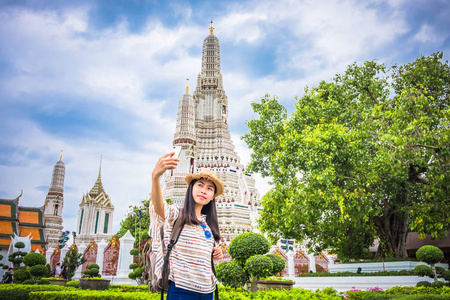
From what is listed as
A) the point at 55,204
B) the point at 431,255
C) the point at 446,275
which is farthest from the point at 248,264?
the point at 55,204

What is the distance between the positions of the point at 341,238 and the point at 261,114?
6.83m

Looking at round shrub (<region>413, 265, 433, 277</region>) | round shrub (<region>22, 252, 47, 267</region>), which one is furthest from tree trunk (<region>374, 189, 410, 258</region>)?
round shrub (<region>22, 252, 47, 267</region>)

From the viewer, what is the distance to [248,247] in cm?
848

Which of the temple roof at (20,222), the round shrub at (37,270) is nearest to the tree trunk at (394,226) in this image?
the round shrub at (37,270)

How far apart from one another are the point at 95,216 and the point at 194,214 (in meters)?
44.3

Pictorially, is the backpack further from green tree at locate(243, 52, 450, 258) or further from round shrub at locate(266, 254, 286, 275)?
green tree at locate(243, 52, 450, 258)

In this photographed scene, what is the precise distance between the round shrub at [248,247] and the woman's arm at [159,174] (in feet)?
18.2

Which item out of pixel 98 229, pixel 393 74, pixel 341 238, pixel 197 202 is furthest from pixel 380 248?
pixel 98 229

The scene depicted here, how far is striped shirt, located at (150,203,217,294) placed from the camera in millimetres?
3119

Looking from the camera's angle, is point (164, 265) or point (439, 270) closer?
point (164, 265)

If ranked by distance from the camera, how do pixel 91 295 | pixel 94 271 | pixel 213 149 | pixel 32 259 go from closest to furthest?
pixel 91 295, pixel 32 259, pixel 94 271, pixel 213 149

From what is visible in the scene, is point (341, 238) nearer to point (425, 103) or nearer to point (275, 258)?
point (425, 103)

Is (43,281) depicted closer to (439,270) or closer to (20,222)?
(20,222)

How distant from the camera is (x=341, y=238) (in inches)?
589
